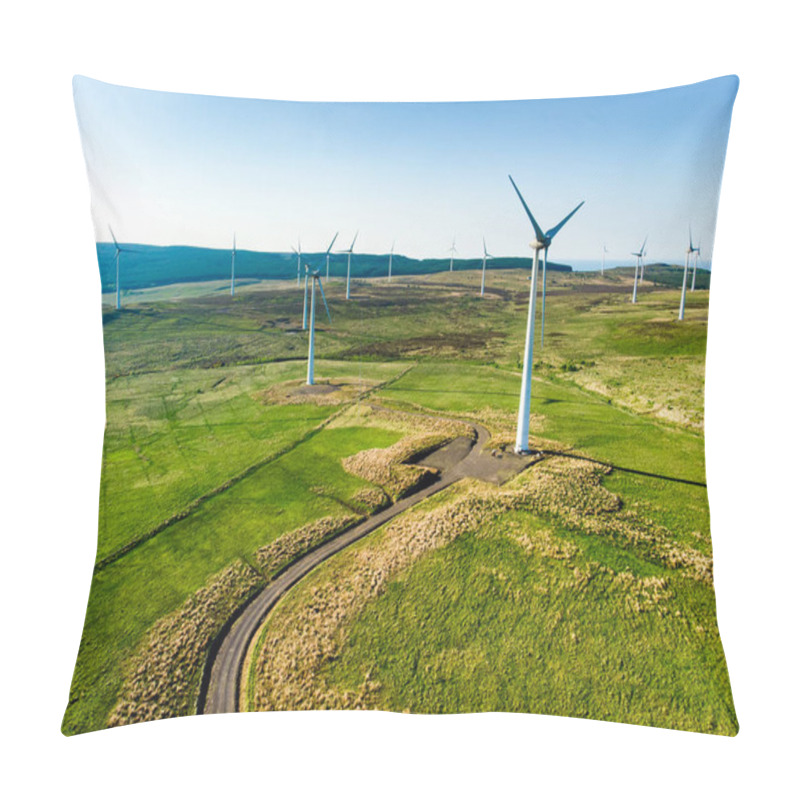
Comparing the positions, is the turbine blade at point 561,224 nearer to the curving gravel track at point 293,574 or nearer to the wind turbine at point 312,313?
the curving gravel track at point 293,574

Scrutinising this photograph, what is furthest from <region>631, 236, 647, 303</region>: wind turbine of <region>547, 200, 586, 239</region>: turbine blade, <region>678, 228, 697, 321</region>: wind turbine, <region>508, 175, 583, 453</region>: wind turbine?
<region>508, 175, 583, 453</region>: wind turbine

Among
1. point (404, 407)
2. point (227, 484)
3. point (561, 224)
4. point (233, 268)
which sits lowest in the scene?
point (227, 484)

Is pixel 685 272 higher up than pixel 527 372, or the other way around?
pixel 685 272

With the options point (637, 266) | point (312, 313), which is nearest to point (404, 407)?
point (312, 313)

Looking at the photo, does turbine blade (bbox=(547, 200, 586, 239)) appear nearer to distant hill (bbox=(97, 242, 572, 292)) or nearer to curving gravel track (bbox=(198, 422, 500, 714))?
distant hill (bbox=(97, 242, 572, 292))

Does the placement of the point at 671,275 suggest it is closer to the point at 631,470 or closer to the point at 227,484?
the point at 631,470

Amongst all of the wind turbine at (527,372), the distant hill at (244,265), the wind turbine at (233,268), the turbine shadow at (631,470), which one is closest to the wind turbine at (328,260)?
the distant hill at (244,265)
